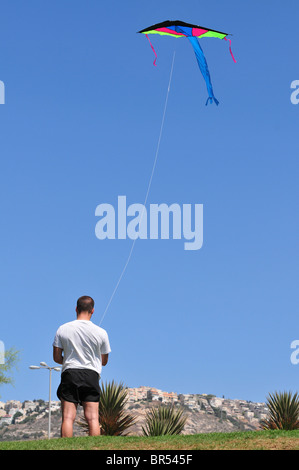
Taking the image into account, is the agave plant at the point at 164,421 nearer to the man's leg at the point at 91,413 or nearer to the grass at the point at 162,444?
the grass at the point at 162,444

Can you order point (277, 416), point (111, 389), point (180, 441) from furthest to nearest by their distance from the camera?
1. point (277, 416)
2. point (111, 389)
3. point (180, 441)

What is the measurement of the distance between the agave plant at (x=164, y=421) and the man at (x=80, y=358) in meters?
10.4

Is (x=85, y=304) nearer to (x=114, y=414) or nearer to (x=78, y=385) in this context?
(x=78, y=385)

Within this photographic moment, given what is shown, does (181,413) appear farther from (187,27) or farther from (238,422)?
(238,422)

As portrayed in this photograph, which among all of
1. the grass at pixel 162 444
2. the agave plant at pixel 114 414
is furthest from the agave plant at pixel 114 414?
the grass at pixel 162 444

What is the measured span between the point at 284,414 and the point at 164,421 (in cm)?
357

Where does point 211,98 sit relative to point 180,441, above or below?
above

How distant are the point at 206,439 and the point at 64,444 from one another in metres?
2.02

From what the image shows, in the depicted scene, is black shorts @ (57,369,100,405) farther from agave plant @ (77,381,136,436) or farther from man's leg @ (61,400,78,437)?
agave plant @ (77,381,136,436)

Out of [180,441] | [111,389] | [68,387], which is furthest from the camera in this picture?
[111,389]

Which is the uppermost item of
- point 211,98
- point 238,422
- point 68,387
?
point 211,98
